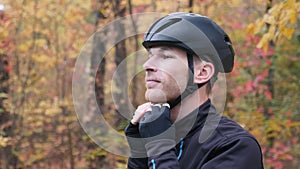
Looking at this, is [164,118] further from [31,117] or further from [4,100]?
[31,117]

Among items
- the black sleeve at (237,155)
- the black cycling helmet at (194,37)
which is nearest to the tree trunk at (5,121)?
the black cycling helmet at (194,37)

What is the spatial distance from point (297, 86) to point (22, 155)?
174 inches

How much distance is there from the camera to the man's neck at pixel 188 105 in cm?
172

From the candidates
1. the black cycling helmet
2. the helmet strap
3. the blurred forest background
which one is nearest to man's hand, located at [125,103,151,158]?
the helmet strap

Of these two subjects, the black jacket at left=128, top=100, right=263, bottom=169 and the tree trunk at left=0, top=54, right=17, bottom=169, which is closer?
the black jacket at left=128, top=100, right=263, bottom=169

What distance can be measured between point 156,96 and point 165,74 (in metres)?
0.08

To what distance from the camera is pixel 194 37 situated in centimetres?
169

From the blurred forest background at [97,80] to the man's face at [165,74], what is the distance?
4366mm

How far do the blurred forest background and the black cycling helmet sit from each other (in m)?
4.29

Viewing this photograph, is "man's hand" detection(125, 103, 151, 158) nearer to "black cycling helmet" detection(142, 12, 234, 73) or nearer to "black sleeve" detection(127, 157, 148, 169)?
"black sleeve" detection(127, 157, 148, 169)

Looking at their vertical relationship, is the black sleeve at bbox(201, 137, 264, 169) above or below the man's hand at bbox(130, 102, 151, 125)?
below

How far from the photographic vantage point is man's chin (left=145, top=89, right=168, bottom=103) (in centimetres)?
166

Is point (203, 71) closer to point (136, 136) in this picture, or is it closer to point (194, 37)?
point (194, 37)

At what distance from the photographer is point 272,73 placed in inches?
306
